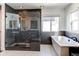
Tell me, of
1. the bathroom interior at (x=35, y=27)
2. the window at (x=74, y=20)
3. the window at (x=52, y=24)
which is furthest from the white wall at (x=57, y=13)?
the window at (x=74, y=20)

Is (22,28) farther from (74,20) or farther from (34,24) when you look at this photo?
(74,20)

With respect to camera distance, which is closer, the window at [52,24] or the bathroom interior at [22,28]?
the window at [52,24]

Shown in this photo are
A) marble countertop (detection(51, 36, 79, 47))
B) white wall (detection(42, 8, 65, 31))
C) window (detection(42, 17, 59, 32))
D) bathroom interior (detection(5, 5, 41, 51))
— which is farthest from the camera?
bathroom interior (detection(5, 5, 41, 51))

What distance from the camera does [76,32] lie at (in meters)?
3.80

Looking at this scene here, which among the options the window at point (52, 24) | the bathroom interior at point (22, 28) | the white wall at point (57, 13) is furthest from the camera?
the bathroom interior at point (22, 28)

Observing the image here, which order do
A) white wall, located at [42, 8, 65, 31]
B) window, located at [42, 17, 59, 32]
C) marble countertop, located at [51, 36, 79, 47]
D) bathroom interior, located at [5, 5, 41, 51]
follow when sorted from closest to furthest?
marble countertop, located at [51, 36, 79, 47]
white wall, located at [42, 8, 65, 31]
window, located at [42, 17, 59, 32]
bathroom interior, located at [5, 5, 41, 51]

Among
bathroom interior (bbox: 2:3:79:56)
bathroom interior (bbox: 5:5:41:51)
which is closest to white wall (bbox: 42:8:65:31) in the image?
bathroom interior (bbox: 2:3:79:56)

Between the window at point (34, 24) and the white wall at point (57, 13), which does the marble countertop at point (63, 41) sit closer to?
the white wall at point (57, 13)

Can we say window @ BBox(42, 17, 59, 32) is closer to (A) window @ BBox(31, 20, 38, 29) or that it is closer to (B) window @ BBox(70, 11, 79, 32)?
(B) window @ BBox(70, 11, 79, 32)

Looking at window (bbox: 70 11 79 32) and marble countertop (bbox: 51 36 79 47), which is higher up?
window (bbox: 70 11 79 32)

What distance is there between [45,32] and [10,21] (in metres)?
1.33

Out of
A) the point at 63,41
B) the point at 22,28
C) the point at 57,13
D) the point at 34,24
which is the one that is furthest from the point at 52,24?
the point at 22,28

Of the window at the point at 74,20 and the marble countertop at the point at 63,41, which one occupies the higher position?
the window at the point at 74,20

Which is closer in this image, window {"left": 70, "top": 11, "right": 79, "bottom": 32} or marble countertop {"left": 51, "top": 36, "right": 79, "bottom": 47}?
marble countertop {"left": 51, "top": 36, "right": 79, "bottom": 47}
